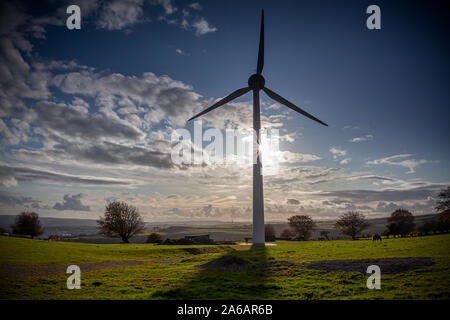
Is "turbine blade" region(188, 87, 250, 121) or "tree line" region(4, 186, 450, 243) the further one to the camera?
"tree line" region(4, 186, 450, 243)

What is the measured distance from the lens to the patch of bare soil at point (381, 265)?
19.6 meters

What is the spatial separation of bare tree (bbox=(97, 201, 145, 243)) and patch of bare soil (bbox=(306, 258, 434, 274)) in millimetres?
69638

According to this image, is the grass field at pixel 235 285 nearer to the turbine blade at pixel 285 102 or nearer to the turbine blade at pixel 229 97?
the turbine blade at pixel 285 102

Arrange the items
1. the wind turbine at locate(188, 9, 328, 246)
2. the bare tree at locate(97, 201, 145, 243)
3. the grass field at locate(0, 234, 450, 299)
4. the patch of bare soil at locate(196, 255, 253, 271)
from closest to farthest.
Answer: the grass field at locate(0, 234, 450, 299) < the patch of bare soil at locate(196, 255, 253, 271) < the wind turbine at locate(188, 9, 328, 246) < the bare tree at locate(97, 201, 145, 243)

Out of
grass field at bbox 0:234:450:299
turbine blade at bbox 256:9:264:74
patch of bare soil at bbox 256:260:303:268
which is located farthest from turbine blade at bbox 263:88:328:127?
grass field at bbox 0:234:450:299

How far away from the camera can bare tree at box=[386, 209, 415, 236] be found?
84.3 m

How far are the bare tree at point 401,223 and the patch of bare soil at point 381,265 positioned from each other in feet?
219

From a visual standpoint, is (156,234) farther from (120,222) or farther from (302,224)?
(302,224)

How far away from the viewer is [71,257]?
3562cm

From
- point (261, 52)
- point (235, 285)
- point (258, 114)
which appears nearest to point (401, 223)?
point (258, 114)

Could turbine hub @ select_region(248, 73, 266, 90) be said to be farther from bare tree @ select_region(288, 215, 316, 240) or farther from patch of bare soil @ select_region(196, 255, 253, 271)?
bare tree @ select_region(288, 215, 316, 240)

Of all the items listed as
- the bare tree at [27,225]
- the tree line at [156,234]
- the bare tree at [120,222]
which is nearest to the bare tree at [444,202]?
the tree line at [156,234]
